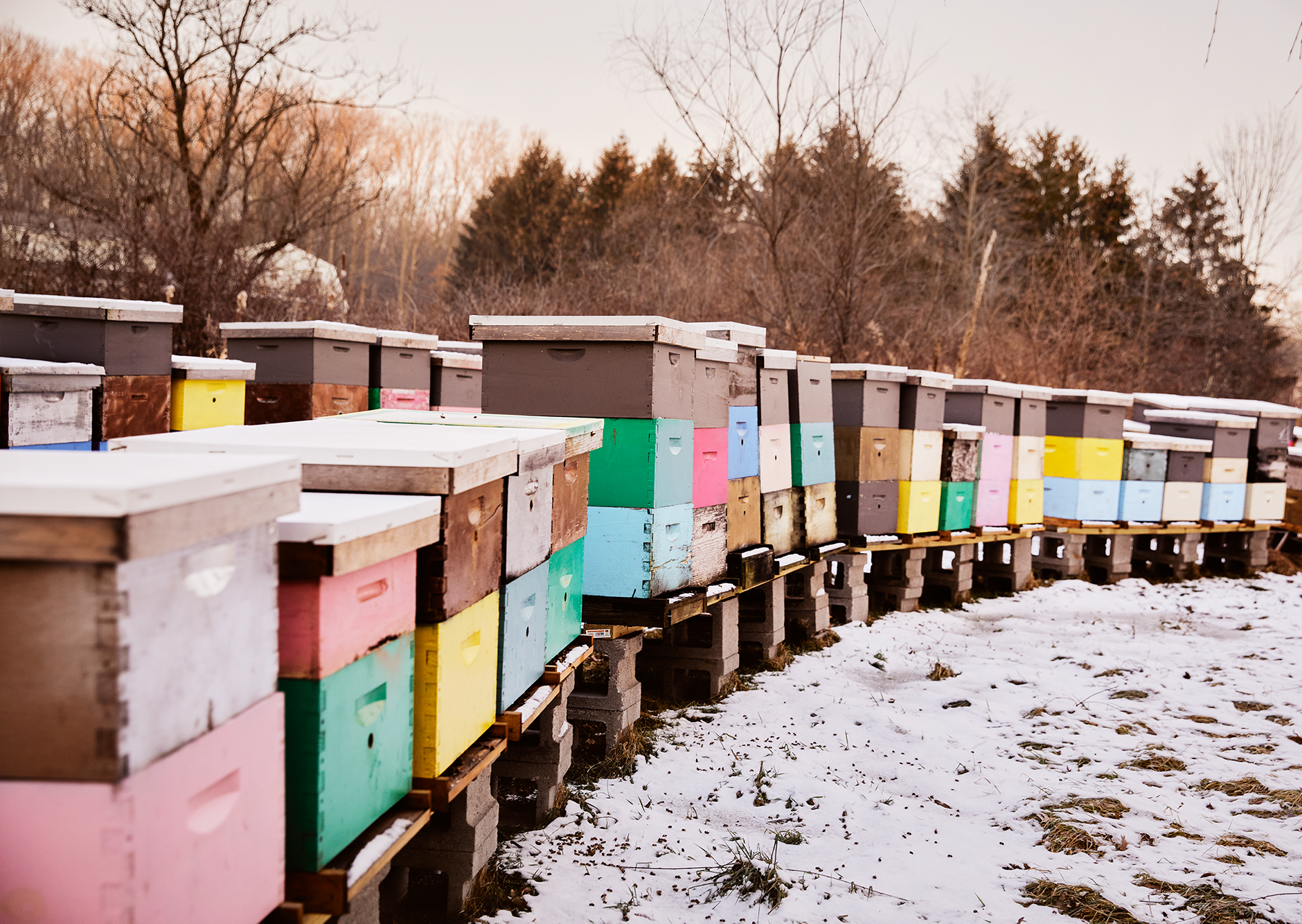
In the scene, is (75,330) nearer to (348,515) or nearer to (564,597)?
(564,597)

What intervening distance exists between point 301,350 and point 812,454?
3876 mm

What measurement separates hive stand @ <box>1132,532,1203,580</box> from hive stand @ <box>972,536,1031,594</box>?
5.99 ft

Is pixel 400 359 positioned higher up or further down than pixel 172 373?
higher up

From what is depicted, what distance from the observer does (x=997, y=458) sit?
8195 mm

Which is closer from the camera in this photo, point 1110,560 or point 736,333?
point 736,333

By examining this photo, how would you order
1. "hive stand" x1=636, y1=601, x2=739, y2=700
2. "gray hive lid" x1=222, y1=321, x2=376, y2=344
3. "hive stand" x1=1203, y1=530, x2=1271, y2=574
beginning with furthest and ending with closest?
"hive stand" x1=1203, y1=530, x2=1271, y2=574 < "gray hive lid" x1=222, y1=321, x2=376, y2=344 < "hive stand" x1=636, y1=601, x2=739, y2=700

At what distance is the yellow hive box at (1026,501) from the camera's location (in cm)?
841

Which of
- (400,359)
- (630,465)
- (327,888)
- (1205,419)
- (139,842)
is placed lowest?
(327,888)

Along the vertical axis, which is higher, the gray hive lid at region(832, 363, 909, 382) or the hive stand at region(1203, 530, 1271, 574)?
the gray hive lid at region(832, 363, 909, 382)

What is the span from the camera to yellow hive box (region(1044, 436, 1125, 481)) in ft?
28.9

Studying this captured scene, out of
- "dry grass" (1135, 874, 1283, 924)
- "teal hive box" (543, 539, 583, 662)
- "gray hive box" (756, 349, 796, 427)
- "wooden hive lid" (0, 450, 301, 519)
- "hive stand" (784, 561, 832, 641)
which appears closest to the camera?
"wooden hive lid" (0, 450, 301, 519)

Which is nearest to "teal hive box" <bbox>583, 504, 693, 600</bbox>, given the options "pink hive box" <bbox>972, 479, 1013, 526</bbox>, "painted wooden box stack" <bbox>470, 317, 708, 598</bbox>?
"painted wooden box stack" <bbox>470, 317, 708, 598</bbox>

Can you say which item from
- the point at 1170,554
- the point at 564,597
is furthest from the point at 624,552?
the point at 1170,554

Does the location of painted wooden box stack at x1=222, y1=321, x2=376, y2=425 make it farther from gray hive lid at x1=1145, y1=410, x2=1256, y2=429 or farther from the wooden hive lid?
gray hive lid at x1=1145, y1=410, x2=1256, y2=429
